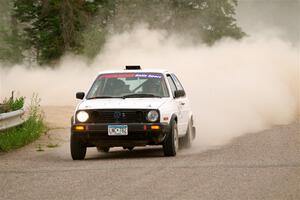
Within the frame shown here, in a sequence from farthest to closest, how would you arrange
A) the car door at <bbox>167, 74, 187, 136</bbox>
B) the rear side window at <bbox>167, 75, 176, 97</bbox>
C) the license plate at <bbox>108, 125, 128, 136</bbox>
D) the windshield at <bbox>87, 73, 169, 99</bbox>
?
1. the rear side window at <bbox>167, 75, 176, 97</bbox>
2. the car door at <bbox>167, 74, 187, 136</bbox>
3. the windshield at <bbox>87, 73, 169, 99</bbox>
4. the license plate at <bbox>108, 125, 128, 136</bbox>

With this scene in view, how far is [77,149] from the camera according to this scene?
1498 centimetres

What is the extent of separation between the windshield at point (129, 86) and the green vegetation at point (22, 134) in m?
2.17

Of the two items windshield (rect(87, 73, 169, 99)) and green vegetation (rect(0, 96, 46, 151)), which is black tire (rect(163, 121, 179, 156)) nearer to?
windshield (rect(87, 73, 169, 99))

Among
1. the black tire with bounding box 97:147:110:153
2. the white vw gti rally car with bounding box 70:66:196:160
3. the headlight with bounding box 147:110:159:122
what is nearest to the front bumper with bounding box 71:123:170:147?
the white vw gti rally car with bounding box 70:66:196:160

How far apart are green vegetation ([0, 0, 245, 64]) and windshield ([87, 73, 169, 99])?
117ft

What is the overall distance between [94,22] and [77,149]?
159 ft

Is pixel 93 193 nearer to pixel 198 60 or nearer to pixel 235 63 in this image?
pixel 235 63

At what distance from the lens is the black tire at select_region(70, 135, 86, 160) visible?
588 inches

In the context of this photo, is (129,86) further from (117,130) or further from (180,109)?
(117,130)

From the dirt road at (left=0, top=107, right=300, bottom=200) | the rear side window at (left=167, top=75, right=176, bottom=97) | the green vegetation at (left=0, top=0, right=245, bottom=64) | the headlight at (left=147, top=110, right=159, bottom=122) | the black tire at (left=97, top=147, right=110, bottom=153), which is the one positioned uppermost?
the green vegetation at (left=0, top=0, right=245, bottom=64)

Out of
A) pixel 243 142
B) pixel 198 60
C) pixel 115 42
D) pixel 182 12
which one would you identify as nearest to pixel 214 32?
pixel 182 12

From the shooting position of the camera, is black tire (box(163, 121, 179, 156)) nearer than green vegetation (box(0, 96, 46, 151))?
Yes

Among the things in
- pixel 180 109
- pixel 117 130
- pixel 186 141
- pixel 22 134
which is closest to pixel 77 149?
pixel 117 130

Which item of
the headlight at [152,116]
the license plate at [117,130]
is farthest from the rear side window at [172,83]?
the license plate at [117,130]
